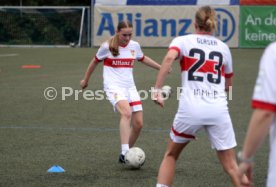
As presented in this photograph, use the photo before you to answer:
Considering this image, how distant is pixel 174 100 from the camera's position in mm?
15297

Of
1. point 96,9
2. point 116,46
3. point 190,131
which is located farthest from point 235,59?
point 190,131

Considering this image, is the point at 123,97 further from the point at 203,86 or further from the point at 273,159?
the point at 273,159

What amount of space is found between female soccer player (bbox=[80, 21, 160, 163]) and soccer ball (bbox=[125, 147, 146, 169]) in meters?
0.33

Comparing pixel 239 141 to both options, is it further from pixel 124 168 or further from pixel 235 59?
pixel 235 59

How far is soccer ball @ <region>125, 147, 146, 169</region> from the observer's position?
8383 mm

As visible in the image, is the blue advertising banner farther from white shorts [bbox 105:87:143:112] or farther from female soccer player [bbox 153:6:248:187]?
female soccer player [bbox 153:6:248:187]

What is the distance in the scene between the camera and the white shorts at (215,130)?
6.25 meters

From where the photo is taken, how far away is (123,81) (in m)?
9.05

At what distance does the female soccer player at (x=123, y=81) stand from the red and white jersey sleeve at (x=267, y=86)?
505 cm

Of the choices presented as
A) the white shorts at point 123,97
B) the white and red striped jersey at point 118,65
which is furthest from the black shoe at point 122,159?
the white and red striped jersey at point 118,65

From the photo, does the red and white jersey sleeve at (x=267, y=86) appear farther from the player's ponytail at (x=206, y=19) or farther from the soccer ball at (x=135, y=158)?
the soccer ball at (x=135, y=158)

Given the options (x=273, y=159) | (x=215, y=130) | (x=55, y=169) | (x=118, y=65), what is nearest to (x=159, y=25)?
(x=118, y=65)

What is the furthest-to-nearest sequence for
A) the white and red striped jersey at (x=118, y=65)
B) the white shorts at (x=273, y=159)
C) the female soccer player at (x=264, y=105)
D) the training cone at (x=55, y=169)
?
the white and red striped jersey at (x=118, y=65) < the training cone at (x=55, y=169) < the white shorts at (x=273, y=159) < the female soccer player at (x=264, y=105)

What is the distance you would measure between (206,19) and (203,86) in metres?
0.58
